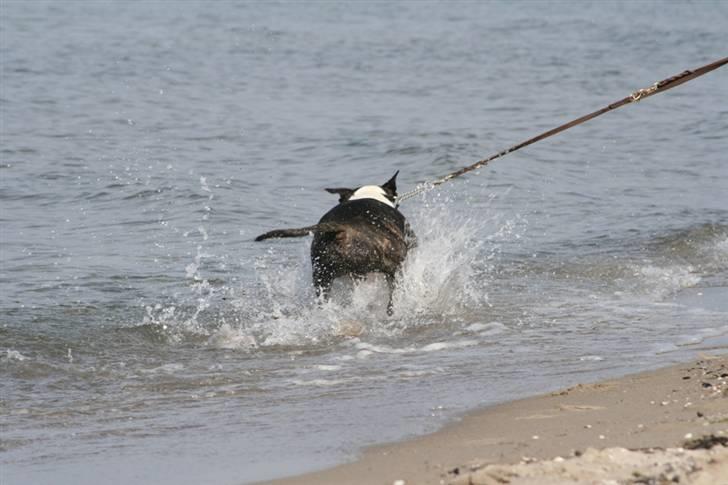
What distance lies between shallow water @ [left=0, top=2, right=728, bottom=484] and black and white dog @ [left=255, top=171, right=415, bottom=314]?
0.20 meters

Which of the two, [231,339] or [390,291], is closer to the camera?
[231,339]

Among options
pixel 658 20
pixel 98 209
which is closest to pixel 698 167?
pixel 98 209

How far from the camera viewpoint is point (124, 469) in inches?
199

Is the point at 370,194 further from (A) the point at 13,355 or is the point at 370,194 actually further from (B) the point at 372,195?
(A) the point at 13,355

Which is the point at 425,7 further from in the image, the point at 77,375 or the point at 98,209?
the point at 77,375

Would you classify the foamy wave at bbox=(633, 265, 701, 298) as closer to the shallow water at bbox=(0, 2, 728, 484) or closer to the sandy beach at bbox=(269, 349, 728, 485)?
the shallow water at bbox=(0, 2, 728, 484)

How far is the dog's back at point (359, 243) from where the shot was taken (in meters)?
7.95

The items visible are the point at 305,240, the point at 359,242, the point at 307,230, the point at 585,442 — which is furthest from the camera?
the point at 305,240

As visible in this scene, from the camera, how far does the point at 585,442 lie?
→ 4.74m

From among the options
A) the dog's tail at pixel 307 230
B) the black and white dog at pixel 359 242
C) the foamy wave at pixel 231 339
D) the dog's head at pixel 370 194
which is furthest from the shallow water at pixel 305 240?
the dog's tail at pixel 307 230

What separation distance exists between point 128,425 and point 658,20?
26534mm

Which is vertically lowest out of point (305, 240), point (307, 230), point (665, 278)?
point (665, 278)

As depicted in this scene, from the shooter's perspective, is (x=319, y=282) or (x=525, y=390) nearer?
(x=525, y=390)

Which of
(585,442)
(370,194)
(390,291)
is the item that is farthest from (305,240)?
(585,442)
